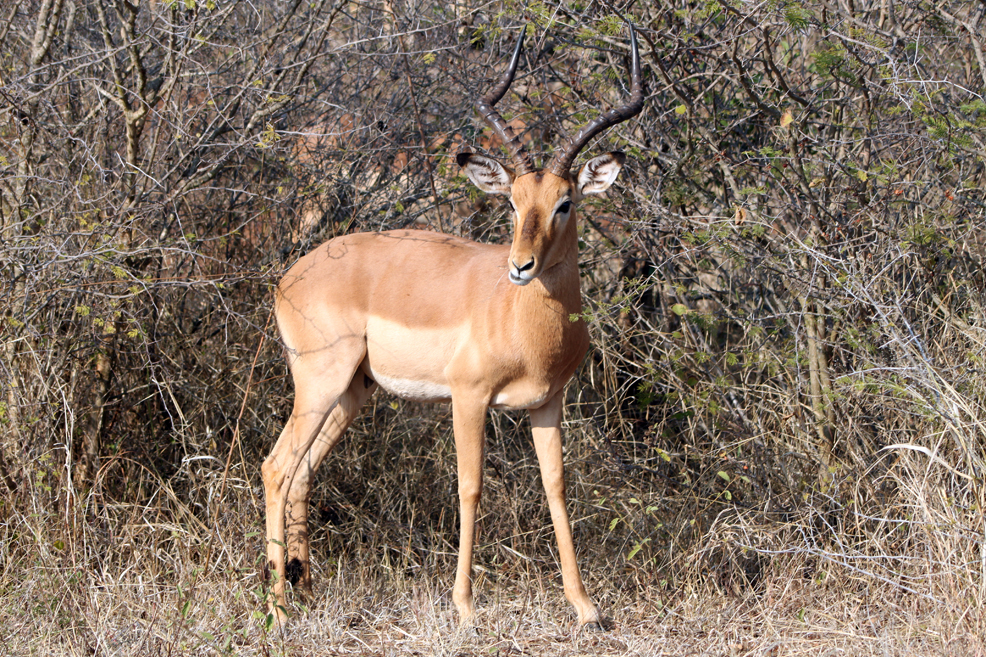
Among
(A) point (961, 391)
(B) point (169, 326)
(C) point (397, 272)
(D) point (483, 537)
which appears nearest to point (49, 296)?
(B) point (169, 326)

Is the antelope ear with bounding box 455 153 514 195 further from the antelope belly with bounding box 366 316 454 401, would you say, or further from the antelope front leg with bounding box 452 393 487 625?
the antelope front leg with bounding box 452 393 487 625

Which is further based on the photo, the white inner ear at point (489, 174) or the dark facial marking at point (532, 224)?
the white inner ear at point (489, 174)

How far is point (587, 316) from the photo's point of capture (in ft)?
13.7

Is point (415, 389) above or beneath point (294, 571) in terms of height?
above

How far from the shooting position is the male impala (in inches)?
165

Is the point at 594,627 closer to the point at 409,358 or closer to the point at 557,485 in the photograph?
the point at 557,485

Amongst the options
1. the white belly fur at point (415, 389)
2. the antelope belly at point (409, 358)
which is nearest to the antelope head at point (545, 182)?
the antelope belly at point (409, 358)

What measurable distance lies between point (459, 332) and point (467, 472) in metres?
0.66

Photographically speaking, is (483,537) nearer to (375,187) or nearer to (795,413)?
(795,413)

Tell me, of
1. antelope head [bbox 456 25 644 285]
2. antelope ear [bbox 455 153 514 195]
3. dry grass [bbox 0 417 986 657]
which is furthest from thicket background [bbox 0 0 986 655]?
antelope ear [bbox 455 153 514 195]

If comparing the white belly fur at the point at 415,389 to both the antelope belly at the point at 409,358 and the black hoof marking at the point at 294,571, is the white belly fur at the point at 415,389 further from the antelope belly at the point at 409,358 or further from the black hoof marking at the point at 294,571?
the black hoof marking at the point at 294,571

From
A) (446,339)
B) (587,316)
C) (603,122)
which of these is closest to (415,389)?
(446,339)

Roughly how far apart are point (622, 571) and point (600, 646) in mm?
1052

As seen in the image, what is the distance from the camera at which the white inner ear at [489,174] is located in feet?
14.3
